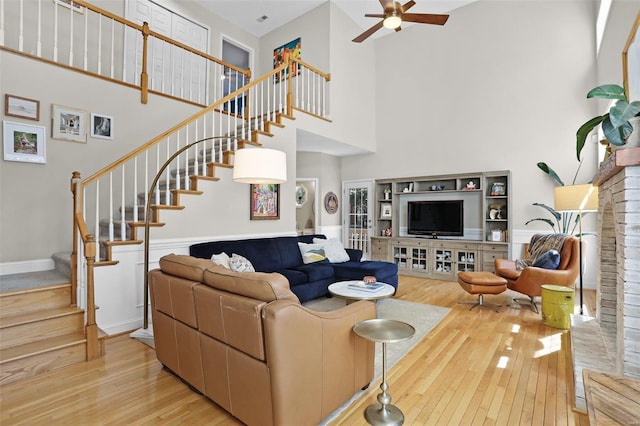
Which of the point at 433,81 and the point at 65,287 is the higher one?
the point at 433,81

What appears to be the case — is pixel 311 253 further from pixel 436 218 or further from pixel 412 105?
pixel 412 105

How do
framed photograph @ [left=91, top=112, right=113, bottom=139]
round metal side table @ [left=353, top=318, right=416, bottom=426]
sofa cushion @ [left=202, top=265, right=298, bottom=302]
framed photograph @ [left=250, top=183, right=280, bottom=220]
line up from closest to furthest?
sofa cushion @ [left=202, top=265, right=298, bottom=302]
round metal side table @ [left=353, top=318, right=416, bottom=426]
framed photograph @ [left=91, top=112, right=113, bottom=139]
framed photograph @ [left=250, top=183, right=280, bottom=220]

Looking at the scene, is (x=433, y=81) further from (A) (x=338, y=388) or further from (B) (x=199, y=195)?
(A) (x=338, y=388)

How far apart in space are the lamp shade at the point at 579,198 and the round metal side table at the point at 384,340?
10.2 ft

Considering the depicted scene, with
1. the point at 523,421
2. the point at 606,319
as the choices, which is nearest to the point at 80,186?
the point at 523,421

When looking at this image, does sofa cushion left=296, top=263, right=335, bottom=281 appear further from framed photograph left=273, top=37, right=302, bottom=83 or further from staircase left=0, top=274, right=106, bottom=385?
framed photograph left=273, top=37, right=302, bottom=83

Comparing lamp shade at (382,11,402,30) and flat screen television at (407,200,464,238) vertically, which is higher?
lamp shade at (382,11,402,30)

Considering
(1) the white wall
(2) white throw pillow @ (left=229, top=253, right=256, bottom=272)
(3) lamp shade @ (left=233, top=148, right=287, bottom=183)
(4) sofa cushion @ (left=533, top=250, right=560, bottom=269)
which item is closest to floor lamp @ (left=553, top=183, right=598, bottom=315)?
(4) sofa cushion @ (left=533, top=250, right=560, bottom=269)

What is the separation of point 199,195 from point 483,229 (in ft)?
16.1

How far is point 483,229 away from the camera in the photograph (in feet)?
19.0

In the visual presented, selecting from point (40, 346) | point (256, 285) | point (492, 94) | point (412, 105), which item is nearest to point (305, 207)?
point (412, 105)

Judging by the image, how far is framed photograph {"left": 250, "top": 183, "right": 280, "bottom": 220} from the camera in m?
4.93

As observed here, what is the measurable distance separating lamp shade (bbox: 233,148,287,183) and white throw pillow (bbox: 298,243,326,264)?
222cm

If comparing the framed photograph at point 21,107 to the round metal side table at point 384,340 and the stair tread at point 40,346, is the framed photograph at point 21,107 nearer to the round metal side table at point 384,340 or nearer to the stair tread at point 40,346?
the stair tread at point 40,346
